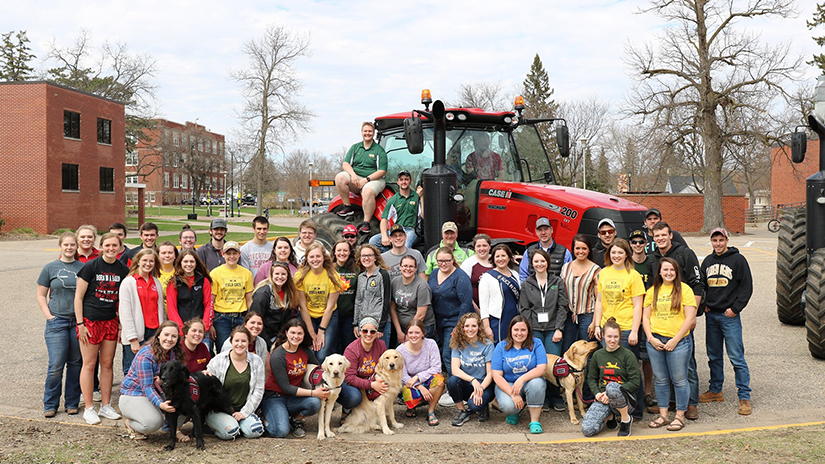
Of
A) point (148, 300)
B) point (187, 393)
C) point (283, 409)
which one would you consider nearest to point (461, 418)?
point (283, 409)

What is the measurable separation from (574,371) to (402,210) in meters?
2.99

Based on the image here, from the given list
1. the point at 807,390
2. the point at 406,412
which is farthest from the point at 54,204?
the point at 807,390

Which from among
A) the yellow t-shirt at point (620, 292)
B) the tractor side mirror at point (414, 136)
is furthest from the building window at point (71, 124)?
the yellow t-shirt at point (620, 292)

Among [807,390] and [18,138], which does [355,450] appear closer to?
[807,390]

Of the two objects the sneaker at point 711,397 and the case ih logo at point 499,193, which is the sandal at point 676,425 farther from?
the case ih logo at point 499,193

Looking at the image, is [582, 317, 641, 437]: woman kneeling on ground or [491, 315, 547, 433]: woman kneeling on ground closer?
[582, 317, 641, 437]: woman kneeling on ground

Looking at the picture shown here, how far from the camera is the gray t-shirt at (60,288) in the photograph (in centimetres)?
631

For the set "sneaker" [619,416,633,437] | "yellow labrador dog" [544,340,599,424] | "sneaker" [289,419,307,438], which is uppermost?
"yellow labrador dog" [544,340,599,424]

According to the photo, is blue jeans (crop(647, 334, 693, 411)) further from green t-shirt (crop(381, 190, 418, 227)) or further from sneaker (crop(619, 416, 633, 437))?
green t-shirt (crop(381, 190, 418, 227))

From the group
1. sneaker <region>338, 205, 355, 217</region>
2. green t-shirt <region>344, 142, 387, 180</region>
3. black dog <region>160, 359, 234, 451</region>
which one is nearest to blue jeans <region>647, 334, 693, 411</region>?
black dog <region>160, 359, 234, 451</region>

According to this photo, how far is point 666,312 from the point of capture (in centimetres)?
596

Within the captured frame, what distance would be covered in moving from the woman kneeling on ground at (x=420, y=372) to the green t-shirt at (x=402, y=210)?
202cm

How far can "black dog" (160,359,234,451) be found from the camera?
5.36 metres

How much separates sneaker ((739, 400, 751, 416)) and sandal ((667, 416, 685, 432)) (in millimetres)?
764
